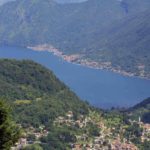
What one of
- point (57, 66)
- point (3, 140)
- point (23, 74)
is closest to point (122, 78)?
point (57, 66)

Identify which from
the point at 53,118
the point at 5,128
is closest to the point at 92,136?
the point at 53,118

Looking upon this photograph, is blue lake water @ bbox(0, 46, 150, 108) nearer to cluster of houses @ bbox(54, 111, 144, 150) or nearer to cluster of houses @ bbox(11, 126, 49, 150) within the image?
cluster of houses @ bbox(54, 111, 144, 150)

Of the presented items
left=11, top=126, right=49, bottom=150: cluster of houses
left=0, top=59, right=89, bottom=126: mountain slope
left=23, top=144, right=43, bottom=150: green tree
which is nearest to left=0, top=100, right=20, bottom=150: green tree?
left=23, top=144, right=43, bottom=150: green tree

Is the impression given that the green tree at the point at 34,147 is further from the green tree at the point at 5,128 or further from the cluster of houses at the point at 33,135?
the green tree at the point at 5,128

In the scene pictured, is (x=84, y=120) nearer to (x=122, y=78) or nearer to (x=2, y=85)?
(x=2, y=85)

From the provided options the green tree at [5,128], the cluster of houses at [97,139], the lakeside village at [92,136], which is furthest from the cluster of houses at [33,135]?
the green tree at [5,128]
